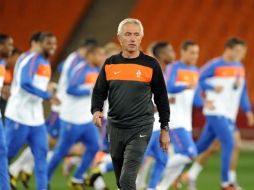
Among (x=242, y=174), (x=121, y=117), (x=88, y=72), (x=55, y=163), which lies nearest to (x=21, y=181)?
(x=55, y=163)

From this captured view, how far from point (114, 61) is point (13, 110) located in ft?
9.88

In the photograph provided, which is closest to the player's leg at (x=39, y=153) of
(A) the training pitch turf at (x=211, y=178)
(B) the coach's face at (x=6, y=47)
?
(B) the coach's face at (x=6, y=47)

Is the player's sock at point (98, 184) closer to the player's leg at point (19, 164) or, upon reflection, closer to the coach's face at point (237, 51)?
the player's leg at point (19, 164)

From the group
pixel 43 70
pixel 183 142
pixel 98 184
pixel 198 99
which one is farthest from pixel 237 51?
pixel 43 70

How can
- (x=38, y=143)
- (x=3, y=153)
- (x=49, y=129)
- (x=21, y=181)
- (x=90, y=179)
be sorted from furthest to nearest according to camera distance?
(x=49, y=129) < (x=21, y=181) < (x=90, y=179) < (x=38, y=143) < (x=3, y=153)

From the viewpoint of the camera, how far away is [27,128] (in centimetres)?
1177

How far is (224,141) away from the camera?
14117 mm

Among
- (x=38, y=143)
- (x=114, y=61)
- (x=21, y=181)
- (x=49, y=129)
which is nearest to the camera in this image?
(x=114, y=61)

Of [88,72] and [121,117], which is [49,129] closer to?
[88,72]

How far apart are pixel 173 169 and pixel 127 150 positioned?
3.73 meters

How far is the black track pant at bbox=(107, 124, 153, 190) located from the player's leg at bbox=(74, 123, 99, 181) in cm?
420

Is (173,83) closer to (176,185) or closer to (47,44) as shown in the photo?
(47,44)

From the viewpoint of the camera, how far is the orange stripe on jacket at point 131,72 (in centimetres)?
920

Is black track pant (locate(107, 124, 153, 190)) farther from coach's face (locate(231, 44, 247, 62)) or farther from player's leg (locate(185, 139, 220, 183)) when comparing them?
coach's face (locate(231, 44, 247, 62))
